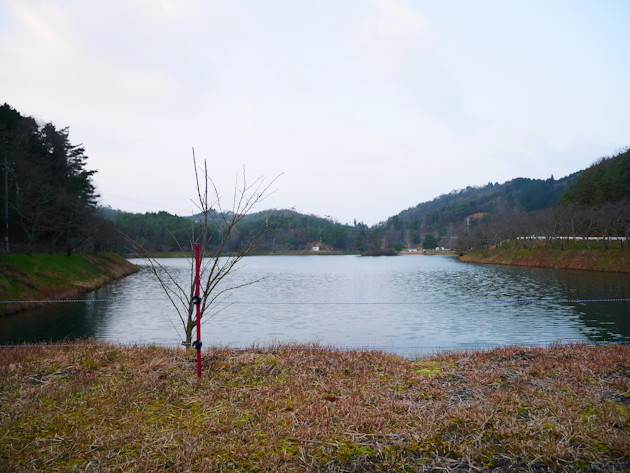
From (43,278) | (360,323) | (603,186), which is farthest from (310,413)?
(603,186)

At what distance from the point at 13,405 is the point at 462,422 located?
533 centimetres

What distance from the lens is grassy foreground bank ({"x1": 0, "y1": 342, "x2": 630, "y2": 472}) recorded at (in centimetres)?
393

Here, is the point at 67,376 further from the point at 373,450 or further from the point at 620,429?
the point at 620,429

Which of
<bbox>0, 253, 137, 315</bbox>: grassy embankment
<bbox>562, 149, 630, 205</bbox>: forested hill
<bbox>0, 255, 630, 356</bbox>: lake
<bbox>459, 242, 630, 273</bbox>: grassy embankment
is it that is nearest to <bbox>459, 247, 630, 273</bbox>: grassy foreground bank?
<bbox>459, 242, 630, 273</bbox>: grassy embankment

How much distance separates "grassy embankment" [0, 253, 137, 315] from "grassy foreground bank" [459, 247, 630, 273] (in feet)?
191

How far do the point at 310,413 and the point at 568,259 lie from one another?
2679 inches

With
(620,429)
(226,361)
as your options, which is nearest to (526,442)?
(620,429)

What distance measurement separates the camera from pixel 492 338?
16.5 metres

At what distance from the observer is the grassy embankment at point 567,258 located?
53531 mm

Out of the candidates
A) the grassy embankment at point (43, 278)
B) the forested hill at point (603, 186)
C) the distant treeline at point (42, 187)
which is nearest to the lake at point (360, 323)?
the grassy embankment at point (43, 278)

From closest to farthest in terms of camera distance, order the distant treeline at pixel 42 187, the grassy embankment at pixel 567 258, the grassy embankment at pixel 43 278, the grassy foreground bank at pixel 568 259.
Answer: the grassy embankment at pixel 43 278 < the distant treeline at pixel 42 187 < the grassy foreground bank at pixel 568 259 < the grassy embankment at pixel 567 258

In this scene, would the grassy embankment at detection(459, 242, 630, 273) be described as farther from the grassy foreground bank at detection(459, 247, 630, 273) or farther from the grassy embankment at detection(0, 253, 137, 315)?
the grassy embankment at detection(0, 253, 137, 315)

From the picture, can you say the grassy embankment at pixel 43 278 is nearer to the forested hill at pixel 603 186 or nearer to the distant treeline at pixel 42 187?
the distant treeline at pixel 42 187

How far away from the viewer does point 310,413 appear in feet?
16.3
